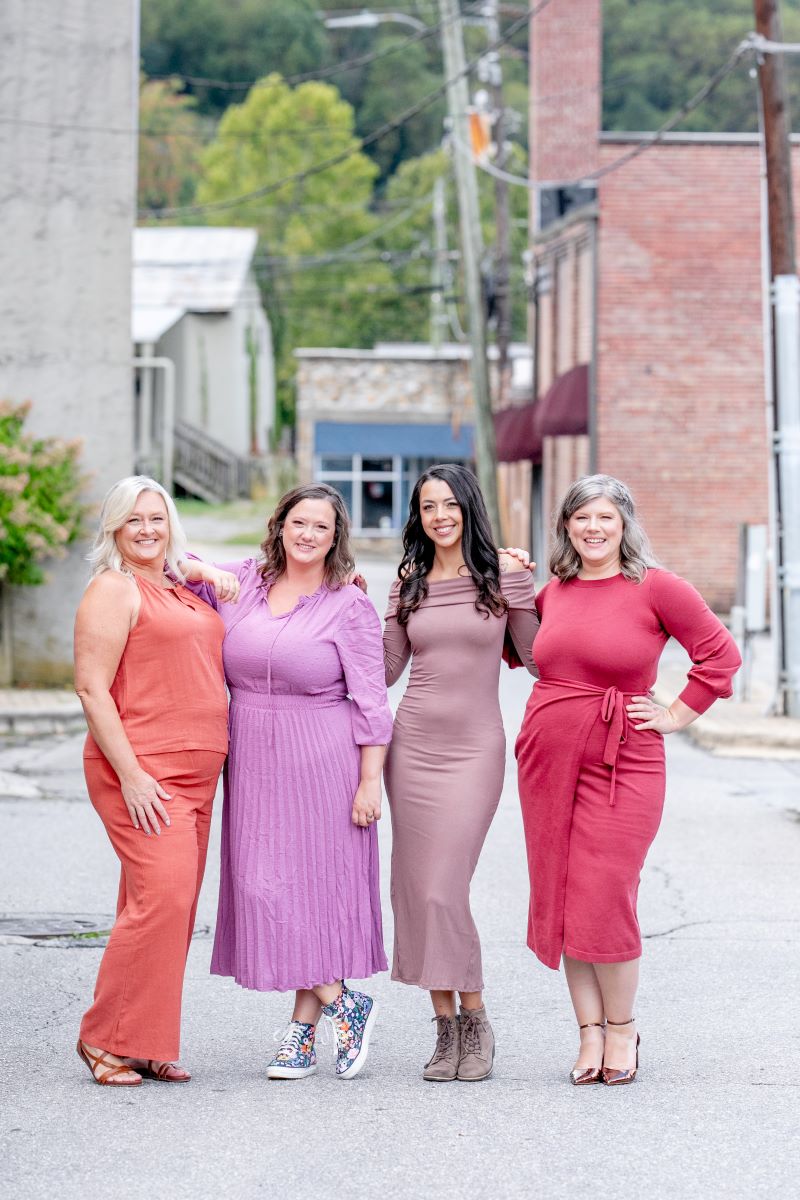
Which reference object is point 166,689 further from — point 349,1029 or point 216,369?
point 216,369

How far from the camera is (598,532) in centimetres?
548

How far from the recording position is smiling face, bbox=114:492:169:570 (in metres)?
5.52

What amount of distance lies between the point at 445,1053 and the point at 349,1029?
1.04 ft

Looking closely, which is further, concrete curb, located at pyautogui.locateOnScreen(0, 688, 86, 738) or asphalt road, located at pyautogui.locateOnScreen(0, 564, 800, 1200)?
concrete curb, located at pyautogui.locateOnScreen(0, 688, 86, 738)

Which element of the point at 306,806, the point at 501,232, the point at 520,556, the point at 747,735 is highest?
the point at 501,232

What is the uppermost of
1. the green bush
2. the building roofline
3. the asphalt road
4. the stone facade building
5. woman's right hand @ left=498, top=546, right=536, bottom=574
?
the building roofline

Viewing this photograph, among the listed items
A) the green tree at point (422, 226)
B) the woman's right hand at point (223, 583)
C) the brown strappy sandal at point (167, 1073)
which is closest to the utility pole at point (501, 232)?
the green tree at point (422, 226)

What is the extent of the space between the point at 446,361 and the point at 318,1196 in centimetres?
4233

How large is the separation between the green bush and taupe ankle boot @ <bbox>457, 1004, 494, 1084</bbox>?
10.1 m

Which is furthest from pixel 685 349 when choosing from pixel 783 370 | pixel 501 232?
pixel 783 370

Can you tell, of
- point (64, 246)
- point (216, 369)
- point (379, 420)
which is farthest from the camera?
point (216, 369)

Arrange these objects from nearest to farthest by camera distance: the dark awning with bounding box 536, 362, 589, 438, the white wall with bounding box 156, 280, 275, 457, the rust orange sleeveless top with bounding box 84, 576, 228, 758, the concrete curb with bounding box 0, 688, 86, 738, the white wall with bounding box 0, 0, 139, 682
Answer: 1. the rust orange sleeveless top with bounding box 84, 576, 228, 758
2. the concrete curb with bounding box 0, 688, 86, 738
3. the white wall with bounding box 0, 0, 139, 682
4. the dark awning with bounding box 536, 362, 589, 438
5. the white wall with bounding box 156, 280, 275, 457

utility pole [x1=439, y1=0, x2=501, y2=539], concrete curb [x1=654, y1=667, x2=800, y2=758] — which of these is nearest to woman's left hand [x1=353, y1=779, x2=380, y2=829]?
concrete curb [x1=654, y1=667, x2=800, y2=758]

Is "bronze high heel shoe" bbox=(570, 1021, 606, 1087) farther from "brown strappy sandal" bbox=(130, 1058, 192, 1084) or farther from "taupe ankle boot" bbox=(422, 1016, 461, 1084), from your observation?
"brown strappy sandal" bbox=(130, 1058, 192, 1084)
